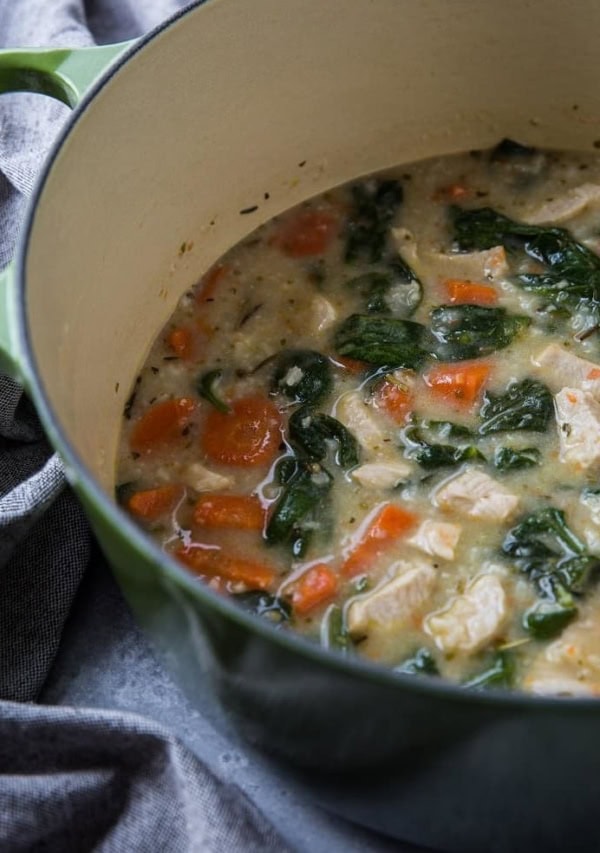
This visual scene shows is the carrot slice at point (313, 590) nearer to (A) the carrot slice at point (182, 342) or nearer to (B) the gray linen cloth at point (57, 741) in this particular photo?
(B) the gray linen cloth at point (57, 741)

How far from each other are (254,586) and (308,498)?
26cm

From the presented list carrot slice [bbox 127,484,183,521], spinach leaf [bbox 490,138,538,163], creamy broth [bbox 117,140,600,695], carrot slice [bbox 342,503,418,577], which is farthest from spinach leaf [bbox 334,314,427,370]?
spinach leaf [bbox 490,138,538,163]

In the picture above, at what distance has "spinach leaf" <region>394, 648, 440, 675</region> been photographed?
2.68 m

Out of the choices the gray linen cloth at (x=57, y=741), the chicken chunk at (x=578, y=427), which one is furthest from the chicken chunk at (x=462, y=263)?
the gray linen cloth at (x=57, y=741)

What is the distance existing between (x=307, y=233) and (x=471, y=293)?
21.2 inches

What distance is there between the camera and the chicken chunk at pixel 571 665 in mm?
2629

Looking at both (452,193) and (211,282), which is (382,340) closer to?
(211,282)

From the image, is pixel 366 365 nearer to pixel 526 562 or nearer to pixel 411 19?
pixel 526 562

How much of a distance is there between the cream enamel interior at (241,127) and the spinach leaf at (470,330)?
69cm

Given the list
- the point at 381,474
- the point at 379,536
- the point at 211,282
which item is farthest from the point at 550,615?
the point at 211,282

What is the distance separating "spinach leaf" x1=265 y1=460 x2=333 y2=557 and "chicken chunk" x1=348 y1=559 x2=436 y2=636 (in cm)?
23

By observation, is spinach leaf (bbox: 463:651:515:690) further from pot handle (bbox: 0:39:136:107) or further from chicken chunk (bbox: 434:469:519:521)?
pot handle (bbox: 0:39:136:107)

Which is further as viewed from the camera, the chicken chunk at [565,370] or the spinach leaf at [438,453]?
the chicken chunk at [565,370]

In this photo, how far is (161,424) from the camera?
3.24 meters
